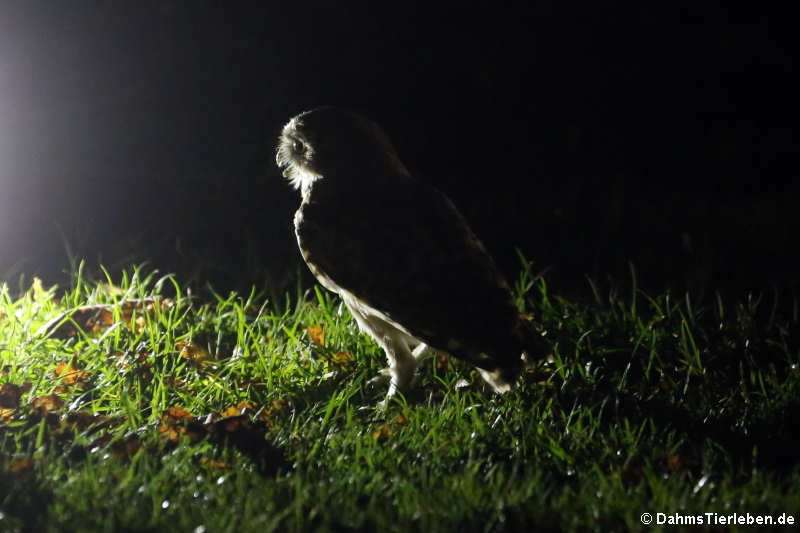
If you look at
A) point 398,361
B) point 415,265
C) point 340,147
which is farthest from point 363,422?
point 340,147

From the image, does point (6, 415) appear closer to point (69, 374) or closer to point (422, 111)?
point (69, 374)

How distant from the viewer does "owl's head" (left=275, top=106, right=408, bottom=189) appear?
4617 millimetres

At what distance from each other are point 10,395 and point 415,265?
1.88 meters

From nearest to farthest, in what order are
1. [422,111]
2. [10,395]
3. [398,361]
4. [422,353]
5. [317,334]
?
1. [10,395]
2. [398,361]
3. [422,353]
4. [317,334]
5. [422,111]

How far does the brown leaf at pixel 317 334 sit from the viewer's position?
5.00 meters

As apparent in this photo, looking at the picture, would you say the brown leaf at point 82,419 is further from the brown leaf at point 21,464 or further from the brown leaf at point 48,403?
the brown leaf at point 21,464

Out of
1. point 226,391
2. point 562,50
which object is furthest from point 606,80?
point 226,391

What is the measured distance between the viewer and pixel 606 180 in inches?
322

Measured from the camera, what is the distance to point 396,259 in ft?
13.6

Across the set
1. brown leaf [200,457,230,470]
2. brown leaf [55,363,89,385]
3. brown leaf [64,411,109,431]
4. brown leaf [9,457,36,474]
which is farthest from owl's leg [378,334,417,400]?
brown leaf [9,457,36,474]

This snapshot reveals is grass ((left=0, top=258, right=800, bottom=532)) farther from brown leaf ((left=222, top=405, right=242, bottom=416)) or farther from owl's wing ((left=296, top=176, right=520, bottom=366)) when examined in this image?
owl's wing ((left=296, top=176, right=520, bottom=366))

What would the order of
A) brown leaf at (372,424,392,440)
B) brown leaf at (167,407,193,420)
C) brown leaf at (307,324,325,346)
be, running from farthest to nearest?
brown leaf at (307,324,325,346) → brown leaf at (167,407,193,420) → brown leaf at (372,424,392,440)

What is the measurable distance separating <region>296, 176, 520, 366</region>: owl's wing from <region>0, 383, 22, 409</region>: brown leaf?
1.41 metres

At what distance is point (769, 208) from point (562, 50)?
2293 millimetres
